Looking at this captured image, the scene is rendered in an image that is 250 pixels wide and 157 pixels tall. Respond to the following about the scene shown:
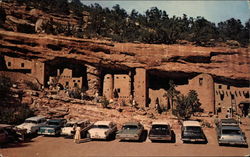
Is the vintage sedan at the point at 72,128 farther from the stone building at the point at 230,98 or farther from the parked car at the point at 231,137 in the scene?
the stone building at the point at 230,98

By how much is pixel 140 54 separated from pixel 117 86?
15.9 ft

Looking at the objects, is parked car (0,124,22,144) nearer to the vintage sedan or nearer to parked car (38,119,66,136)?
parked car (38,119,66,136)

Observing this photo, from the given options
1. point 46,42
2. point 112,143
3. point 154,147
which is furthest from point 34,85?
point 154,147

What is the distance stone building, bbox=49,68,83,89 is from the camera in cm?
2789

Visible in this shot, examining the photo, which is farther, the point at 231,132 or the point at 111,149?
the point at 231,132

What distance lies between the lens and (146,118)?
61.7 ft

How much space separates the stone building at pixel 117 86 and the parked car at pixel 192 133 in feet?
45.3

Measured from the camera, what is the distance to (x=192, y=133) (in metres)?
14.0

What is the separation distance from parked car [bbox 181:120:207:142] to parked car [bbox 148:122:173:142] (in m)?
0.88

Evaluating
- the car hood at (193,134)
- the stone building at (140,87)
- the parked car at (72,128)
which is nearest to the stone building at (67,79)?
the stone building at (140,87)

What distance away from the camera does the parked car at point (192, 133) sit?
13.5 metres

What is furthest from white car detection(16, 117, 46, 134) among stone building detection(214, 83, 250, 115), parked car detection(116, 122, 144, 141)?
stone building detection(214, 83, 250, 115)

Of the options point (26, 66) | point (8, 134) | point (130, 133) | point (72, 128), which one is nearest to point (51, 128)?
point (72, 128)

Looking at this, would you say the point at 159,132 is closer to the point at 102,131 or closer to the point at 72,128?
the point at 102,131
